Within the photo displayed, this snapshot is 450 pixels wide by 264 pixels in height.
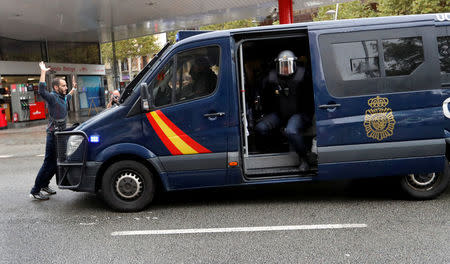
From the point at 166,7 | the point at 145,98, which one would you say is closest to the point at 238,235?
the point at 145,98

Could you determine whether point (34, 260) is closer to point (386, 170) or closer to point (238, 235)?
point (238, 235)

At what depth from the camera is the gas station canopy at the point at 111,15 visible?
1767 cm

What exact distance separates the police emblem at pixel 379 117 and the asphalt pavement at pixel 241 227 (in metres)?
0.99

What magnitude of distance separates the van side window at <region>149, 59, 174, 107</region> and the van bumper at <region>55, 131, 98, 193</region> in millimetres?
1042

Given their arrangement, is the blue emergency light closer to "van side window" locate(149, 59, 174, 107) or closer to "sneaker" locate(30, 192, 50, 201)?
"van side window" locate(149, 59, 174, 107)

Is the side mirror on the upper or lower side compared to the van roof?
lower

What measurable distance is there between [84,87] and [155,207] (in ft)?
86.0

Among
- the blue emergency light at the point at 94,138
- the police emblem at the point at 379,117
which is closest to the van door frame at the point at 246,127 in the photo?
the police emblem at the point at 379,117

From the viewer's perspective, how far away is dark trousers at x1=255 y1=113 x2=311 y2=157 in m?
5.62

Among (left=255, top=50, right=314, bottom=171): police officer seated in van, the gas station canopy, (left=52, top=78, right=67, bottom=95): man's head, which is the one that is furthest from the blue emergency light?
the gas station canopy

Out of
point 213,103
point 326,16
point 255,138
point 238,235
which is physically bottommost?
point 238,235

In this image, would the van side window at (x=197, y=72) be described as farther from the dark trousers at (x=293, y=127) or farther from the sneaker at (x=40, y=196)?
the sneaker at (x=40, y=196)

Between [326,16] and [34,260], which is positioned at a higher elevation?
[326,16]

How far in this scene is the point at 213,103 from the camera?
5316mm
